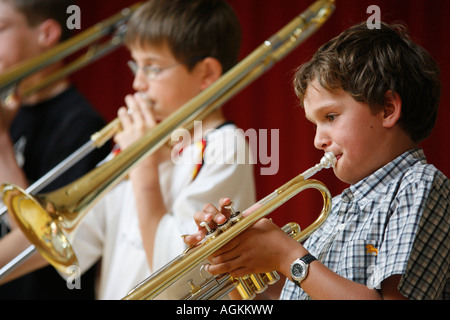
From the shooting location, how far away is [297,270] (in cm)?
66

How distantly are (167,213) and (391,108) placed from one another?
0.48 meters

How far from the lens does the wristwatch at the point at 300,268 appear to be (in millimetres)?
657

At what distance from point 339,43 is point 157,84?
0.46m

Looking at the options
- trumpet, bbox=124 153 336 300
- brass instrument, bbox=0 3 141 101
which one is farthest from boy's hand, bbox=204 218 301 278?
brass instrument, bbox=0 3 141 101

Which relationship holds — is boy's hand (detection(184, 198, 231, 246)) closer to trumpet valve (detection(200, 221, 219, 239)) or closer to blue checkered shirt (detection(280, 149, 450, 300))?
trumpet valve (detection(200, 221, 219, 239))

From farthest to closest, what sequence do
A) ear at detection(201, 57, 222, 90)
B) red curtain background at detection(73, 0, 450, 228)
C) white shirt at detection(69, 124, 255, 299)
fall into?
ear at detection(201, 57, 222, 90) → white shirt at detection(69, 124, 255, 299) → red curtain background at detection(73, 0, 450, 228)

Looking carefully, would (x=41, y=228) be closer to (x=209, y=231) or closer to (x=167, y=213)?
(x=167, y=213)

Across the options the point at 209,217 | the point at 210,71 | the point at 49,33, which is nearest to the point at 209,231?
the point at 209,217

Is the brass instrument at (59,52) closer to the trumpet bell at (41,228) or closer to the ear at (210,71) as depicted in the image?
the ear at (210,71)

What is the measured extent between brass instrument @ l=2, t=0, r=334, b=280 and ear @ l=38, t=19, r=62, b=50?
60cm

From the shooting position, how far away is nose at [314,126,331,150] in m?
Result: 0.71

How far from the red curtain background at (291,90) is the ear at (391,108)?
102 mm

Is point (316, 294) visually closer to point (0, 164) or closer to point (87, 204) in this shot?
point (87, 204)

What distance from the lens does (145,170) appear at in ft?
3.54
